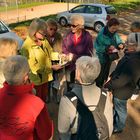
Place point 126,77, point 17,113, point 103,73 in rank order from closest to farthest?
point 17,113 < point 126,77 < point 103,73

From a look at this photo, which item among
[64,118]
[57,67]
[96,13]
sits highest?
[64,118]

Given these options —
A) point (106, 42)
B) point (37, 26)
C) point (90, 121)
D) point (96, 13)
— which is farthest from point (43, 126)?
point (96, 13)

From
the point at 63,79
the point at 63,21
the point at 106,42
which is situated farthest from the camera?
Answer: the point at 63,21

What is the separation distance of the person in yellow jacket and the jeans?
4.07 ft

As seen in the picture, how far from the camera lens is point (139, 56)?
5449mm

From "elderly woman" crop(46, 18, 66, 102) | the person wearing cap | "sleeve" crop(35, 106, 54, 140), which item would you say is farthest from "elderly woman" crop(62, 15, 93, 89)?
"sleeve" crop(35, 106, 54, 140)

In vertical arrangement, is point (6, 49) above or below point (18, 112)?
above

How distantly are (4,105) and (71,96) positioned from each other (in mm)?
645

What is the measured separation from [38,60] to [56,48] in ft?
3.41

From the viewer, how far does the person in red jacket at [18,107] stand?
3330mm

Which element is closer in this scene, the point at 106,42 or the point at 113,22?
the point at 113,22

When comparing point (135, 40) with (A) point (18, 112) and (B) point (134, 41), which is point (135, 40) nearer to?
(B) point (134, 41)

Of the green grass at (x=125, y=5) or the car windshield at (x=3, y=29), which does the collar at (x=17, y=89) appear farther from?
the green grass at (x=125, y=5)

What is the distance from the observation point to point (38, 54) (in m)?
5.85
